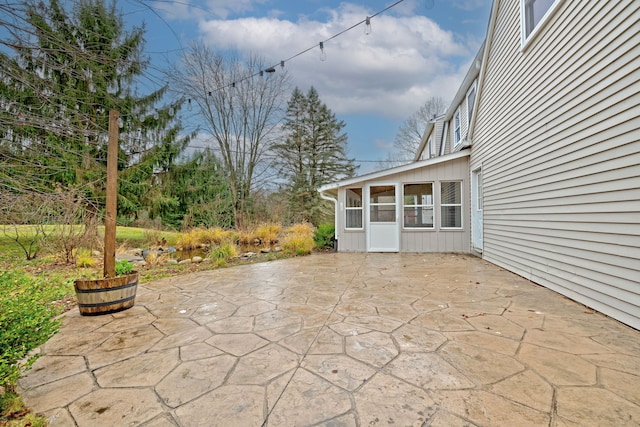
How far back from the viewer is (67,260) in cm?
699

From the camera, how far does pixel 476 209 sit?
7.40m

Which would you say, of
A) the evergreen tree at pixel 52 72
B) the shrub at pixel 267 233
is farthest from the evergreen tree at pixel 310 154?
the evergreen tree at pixel 52 72

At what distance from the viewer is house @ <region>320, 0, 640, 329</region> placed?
2.74m

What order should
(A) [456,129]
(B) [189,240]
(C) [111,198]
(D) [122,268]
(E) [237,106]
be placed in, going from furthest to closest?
1. (E) [237,106]
2. (B) [189,240]
3. (A) [456,129]
4. (D) [122,268]
5. (C) [111,198]

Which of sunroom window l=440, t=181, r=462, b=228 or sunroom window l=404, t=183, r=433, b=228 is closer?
sunroom window l=440, t=181, r=462, b=228

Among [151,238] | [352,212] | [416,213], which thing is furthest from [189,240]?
[416,213]

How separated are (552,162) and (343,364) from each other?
4.07m

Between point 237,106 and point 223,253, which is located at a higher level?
point 237,106

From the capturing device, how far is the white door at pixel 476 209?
7152mm

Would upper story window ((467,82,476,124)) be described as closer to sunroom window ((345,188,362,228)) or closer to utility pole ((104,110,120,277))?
sunroom window ((345,188,362,228))

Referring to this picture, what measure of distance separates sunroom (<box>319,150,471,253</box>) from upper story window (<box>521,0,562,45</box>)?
3402 mm

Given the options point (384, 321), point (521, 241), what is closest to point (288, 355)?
point (384, 321)

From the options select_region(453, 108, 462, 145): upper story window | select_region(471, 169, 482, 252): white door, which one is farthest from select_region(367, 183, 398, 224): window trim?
select_region(453, 108, 462, 145): upper story window

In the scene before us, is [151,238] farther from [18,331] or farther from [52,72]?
[18,331]
